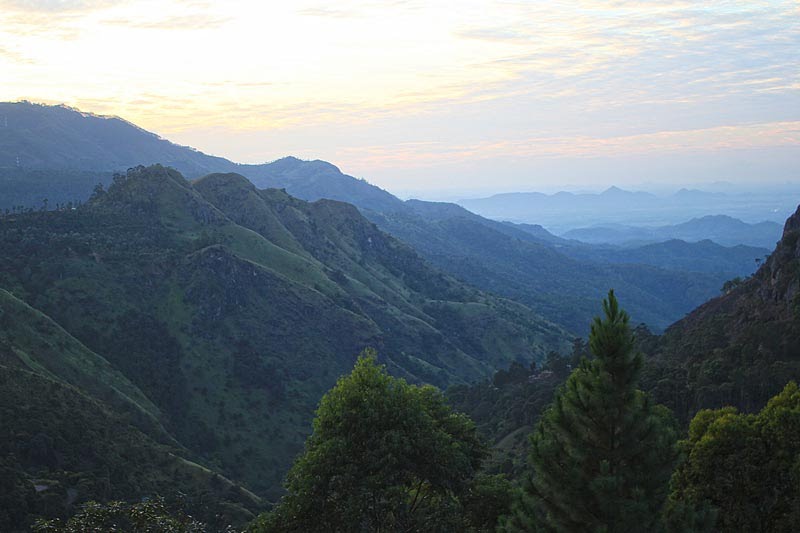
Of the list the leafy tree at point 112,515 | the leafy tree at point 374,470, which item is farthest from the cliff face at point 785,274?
the leafy tree at point 112,515

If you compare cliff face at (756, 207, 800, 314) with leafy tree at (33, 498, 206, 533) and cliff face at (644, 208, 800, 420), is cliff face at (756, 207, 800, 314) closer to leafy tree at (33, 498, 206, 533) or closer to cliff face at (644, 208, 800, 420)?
cliff face at (644, 208, 800, 420)

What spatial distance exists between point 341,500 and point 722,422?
1492 cm

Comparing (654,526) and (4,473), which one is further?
(4,473)

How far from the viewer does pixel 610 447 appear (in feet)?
57.3

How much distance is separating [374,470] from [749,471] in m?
13.8

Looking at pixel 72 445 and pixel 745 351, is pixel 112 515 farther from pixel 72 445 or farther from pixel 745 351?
pixel 72 445

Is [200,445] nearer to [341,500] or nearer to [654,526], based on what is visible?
[341,500]

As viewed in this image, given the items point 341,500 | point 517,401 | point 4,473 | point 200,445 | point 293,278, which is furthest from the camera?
point 293,278

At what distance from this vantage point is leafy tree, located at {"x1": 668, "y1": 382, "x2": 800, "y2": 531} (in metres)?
23.3

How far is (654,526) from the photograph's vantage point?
17.1 metres

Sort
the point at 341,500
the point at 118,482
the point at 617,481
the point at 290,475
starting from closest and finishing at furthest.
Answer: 1. the point at 617,481
2. the point at 341,500
3. the point at 290,475
4. the point at 118,482

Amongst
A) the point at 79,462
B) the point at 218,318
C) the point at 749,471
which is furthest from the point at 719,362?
the point at 218,318

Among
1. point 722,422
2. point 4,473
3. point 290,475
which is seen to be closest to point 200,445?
point 4,473

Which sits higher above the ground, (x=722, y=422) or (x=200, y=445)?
(x=722, y=422)
